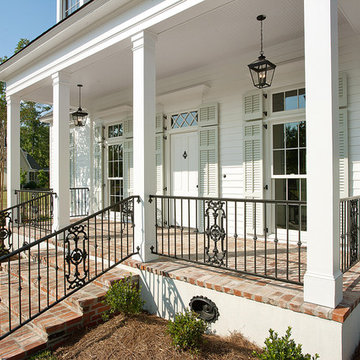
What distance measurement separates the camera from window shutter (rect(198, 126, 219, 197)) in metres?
5.59

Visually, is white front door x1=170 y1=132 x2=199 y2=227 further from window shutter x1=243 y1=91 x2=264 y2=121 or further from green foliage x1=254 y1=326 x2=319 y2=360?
green foliage x1=254 y1=326 x2=319 y2=360

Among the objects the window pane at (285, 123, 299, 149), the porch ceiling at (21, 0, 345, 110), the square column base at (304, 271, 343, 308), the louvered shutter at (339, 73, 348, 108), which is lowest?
the square column base at (304, 271, 343, 308)

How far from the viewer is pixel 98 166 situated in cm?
822

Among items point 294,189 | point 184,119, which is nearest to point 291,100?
point 294,189

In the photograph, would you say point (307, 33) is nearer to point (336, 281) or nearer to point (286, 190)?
point (336, 281)

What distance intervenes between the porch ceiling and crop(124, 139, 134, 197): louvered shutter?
62.3 inches

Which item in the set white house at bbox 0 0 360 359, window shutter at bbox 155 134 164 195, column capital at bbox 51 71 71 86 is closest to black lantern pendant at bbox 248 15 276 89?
white house at bbox 0 0 360 359

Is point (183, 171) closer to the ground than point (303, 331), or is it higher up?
higher up

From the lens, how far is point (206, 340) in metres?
2.75

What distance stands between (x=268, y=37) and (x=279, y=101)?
1.00m

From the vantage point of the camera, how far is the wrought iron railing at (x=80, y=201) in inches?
336

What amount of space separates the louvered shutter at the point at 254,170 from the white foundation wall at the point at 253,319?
2109 millimetres

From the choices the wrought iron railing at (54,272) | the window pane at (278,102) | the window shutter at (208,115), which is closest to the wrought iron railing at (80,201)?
the wrought iron railing at (54,272)

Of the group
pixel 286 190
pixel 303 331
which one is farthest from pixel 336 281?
pixel 286 190
